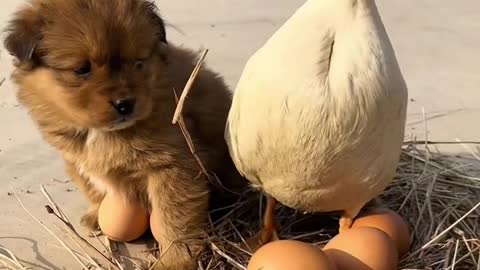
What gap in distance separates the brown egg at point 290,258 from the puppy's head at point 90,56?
1.76 feet

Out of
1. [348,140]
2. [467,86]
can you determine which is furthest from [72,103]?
[467,86]

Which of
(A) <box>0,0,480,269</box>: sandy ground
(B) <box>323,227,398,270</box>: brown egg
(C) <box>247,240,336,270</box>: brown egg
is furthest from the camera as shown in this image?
(A) <box>0,0,480,269</box>: sandy ground

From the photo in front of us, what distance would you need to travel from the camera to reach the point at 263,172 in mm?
2094

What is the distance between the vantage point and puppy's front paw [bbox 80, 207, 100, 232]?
2.62 m

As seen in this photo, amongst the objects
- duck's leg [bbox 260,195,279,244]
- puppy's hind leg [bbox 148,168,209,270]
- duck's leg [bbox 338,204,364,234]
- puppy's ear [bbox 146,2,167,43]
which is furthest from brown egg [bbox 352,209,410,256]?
puppy's ear [bbox 146,2,167,43]

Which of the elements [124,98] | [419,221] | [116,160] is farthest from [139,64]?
[419,221]

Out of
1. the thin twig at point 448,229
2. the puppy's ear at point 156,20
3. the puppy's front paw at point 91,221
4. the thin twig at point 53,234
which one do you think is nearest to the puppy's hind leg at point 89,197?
the puppy's front paw at point 91,221

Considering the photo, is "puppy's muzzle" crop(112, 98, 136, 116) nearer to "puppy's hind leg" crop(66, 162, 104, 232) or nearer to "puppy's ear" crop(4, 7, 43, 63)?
"puppy's ear" crop(4, 7, 43, 63)

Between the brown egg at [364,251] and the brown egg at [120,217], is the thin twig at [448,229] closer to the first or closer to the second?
the brown egg at [364,251]

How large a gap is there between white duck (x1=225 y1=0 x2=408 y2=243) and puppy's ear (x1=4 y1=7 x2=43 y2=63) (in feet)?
1.89

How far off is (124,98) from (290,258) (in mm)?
613

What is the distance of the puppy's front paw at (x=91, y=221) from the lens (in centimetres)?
262

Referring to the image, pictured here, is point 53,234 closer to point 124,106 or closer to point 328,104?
point 124,106

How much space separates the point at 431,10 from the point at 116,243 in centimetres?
227
